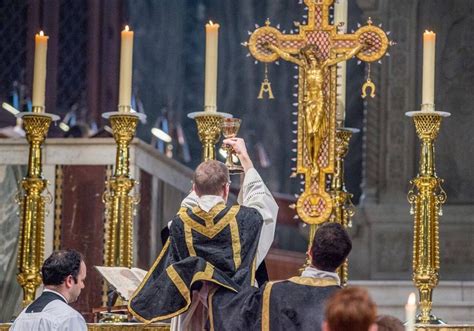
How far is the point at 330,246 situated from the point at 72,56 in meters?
7.57

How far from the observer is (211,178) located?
24.0 feet

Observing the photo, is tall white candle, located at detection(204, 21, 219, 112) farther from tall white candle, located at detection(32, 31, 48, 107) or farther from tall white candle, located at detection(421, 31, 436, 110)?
tall white candle, located at detection(421, 31, 436, 110)

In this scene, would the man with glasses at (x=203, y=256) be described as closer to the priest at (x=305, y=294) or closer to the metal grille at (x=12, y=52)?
the priest at (x=305, y=294)

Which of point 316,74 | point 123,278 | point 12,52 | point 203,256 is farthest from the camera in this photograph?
point 12,52

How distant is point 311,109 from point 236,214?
3.92 feet

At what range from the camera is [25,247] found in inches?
338

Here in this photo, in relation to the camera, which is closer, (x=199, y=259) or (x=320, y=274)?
(x=320, y=274)

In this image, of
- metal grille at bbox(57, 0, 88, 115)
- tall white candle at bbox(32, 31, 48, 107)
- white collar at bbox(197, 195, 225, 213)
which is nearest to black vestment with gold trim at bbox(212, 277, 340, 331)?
white collar at bbox(197, 195, 225, 213)

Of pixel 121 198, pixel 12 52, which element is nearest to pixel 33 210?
pixel 121 198

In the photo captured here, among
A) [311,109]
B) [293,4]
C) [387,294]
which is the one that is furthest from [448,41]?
[311,109]

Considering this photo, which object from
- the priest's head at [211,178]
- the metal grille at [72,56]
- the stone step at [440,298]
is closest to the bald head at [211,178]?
the priest's head at [211,178]

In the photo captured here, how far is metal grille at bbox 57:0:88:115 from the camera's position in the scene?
13.8 m

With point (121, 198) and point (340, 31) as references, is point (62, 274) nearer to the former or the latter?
point (121, 198)

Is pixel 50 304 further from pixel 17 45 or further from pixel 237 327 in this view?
pixel 17 45
